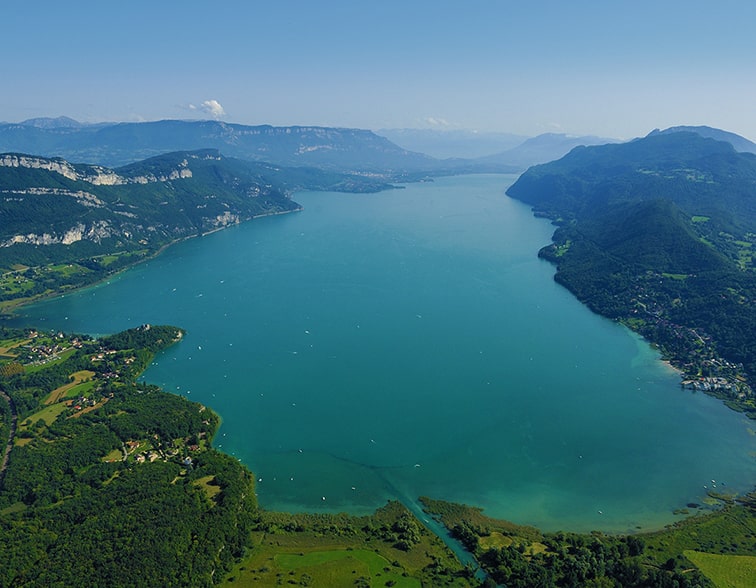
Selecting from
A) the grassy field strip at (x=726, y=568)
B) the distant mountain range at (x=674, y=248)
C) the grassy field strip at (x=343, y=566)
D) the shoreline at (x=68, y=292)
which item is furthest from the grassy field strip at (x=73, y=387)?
the distant mountain range at (x=674, y=248)

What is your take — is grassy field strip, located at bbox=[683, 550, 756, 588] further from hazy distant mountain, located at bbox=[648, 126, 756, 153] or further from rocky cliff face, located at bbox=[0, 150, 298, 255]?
hazy distant mountain, located at bbox=[648, 126, 756, 153]

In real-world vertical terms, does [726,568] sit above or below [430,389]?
below

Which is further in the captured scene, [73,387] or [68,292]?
[68,292]

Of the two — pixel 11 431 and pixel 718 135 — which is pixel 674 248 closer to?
pixel 11 431

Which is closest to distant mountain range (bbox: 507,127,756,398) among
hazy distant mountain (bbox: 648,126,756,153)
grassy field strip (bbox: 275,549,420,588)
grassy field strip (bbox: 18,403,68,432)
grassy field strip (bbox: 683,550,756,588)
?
grassy field strip (bbox: 683,550,756,588)

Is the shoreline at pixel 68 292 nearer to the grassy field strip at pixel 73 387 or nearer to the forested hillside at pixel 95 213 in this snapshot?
the forested hillside at pixel 95 213

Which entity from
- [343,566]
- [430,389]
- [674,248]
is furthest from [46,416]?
[674,248]
